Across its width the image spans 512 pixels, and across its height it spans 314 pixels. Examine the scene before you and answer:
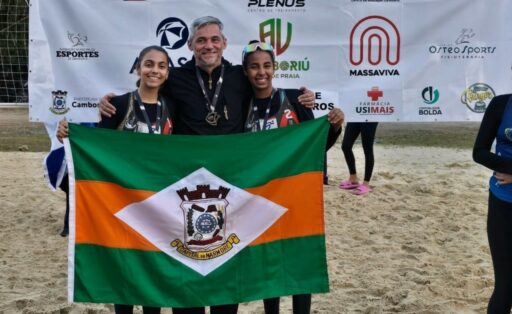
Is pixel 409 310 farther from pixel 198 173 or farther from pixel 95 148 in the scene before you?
pixel 95 148

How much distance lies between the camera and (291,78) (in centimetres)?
521

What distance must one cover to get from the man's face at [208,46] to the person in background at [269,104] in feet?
0.60

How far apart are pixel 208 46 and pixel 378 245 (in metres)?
3.35

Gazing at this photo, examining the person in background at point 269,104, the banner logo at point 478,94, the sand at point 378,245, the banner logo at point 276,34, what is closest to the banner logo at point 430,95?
the banner logo at point 478,94

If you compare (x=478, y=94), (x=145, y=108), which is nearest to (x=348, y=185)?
(x=478, y=94)

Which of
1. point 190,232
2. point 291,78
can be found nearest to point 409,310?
point 190,232

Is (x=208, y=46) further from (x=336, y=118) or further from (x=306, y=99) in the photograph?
(x=336, y=118)

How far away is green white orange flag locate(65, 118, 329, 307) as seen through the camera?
3098 millimetres

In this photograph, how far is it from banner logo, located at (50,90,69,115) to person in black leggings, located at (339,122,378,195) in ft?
12.4

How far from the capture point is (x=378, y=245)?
5746 mm

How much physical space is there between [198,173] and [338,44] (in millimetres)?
2580

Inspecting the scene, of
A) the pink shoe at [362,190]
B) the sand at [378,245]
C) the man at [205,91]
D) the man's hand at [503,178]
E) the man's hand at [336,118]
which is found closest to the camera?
the man's hand at [503,178]

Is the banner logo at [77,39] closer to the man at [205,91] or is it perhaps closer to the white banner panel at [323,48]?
the white banner panel at [323,48]

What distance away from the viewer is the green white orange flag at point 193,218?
3098 mm
